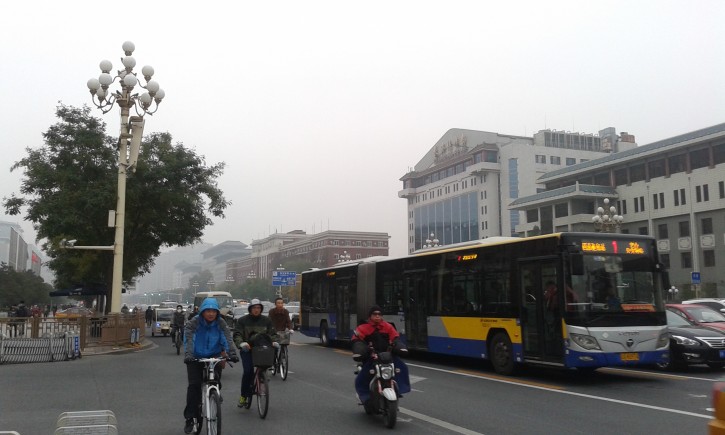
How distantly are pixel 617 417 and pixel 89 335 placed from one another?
18.6 m

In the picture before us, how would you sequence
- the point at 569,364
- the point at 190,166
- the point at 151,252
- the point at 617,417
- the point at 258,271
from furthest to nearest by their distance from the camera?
the point at 258,271
the point at 151,252
the point at 190,166
the point at 569,364
the point at 617,417

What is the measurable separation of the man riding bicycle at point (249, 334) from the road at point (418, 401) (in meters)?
0.32

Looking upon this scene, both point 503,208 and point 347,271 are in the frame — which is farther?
point 503,208

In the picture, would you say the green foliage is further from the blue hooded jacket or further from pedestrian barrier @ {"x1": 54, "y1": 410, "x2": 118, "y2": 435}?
pedestrian barrier @ {"x1": 54, "y1": 410, "x2": 118, "y2": 435}

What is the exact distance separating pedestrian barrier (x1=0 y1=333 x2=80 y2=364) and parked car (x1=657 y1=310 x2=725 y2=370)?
16246 mm

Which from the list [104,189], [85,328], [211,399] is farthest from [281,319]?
[104,189]

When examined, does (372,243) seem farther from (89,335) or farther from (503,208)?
(89,335)

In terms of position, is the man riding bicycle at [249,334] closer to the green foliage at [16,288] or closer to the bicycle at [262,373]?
the bicycle at [262,373]

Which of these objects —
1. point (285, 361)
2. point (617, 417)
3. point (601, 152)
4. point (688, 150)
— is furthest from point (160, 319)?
point (601, 152)

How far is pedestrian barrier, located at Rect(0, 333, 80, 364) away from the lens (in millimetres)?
19016

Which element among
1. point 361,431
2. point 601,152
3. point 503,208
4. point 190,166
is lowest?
point 361,431

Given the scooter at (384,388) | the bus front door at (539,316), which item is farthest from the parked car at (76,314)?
the scooter at (384,388)

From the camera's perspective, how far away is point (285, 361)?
13836 millimetres

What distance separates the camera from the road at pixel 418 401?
28.0 feet
